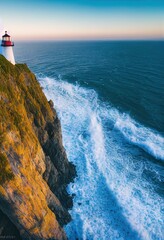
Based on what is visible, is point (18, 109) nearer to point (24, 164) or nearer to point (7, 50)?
point (24, 164)

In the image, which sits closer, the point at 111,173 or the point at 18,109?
the point at 18,109

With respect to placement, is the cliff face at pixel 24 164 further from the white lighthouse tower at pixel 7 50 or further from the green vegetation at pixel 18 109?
the white lighthouse tower at pixel 7 50

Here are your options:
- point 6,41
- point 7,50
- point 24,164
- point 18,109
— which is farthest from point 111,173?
point 6,41

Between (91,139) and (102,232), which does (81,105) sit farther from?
(102,232)

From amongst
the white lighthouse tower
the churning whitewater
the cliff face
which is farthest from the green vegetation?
the churning whitewater

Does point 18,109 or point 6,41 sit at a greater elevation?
point 6,41

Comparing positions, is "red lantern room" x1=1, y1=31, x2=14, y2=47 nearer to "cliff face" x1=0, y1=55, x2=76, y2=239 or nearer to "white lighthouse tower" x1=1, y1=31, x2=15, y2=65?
"white lighthouse tower" x1=1, y1=31, x2=15, y2=65

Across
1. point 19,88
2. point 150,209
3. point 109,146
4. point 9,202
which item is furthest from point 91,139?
point 9,202
